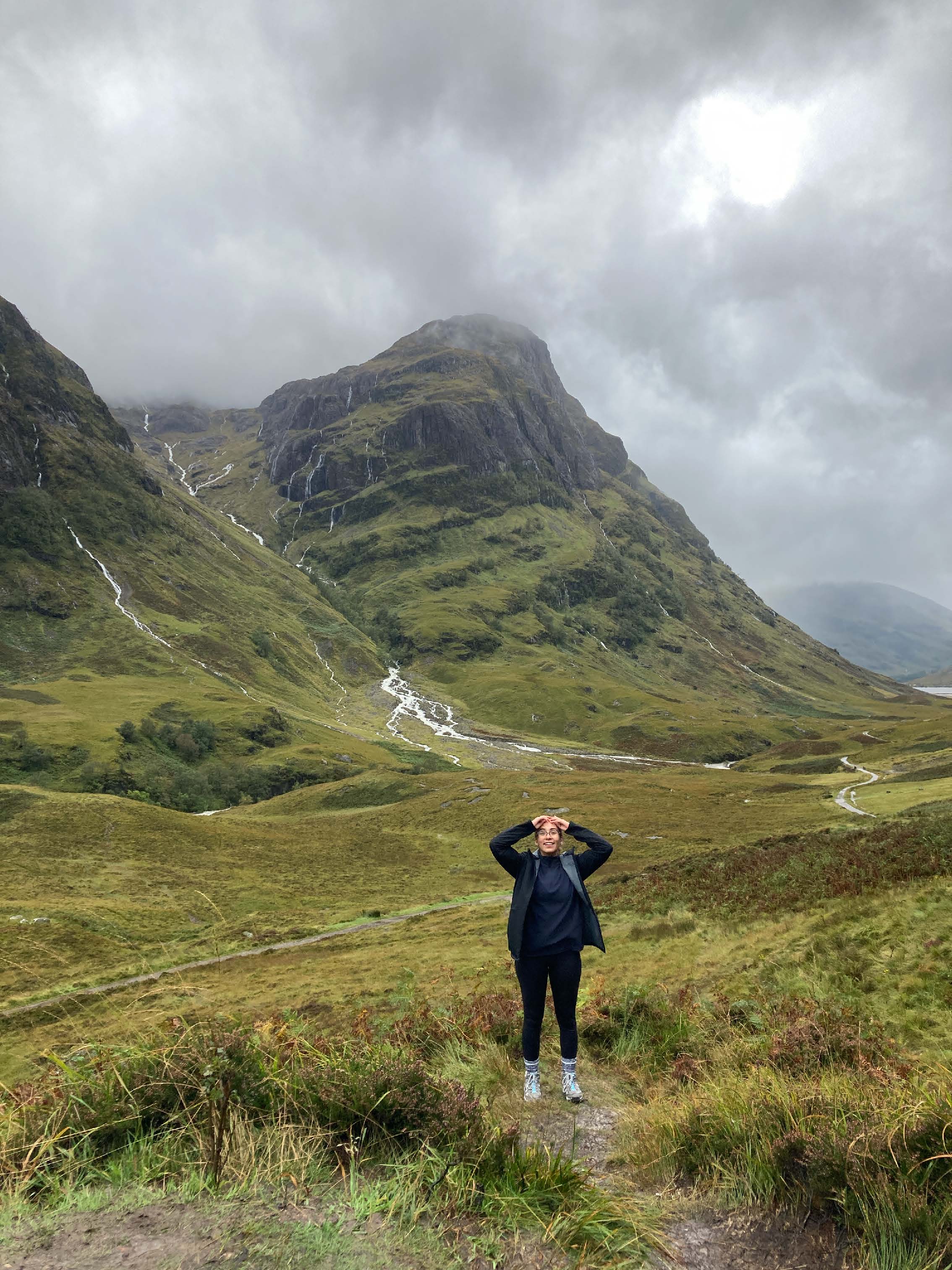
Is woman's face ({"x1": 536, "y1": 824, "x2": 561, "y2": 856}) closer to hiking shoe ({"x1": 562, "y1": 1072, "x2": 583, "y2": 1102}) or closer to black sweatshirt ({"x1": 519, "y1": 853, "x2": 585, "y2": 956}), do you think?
black sweatshirt ({"x1": 519, "y1": 853, "x2": 585, "y2": 956})

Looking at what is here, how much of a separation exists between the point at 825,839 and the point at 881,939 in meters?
17.1

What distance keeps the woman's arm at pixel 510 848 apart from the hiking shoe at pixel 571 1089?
2385mm

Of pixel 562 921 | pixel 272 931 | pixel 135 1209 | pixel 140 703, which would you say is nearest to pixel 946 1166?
pixel 562 921

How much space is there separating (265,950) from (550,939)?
2913 cm

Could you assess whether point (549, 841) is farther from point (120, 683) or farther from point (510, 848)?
point (120, 683)

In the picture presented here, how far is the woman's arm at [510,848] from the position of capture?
7.87 metres

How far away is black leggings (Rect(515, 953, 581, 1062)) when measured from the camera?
7469mm

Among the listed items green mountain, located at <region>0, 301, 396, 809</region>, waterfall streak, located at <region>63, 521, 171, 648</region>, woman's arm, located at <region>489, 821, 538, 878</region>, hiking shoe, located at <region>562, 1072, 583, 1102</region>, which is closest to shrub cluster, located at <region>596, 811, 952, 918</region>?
hiking shoe, located at <region>562, 1072, 583, 1102</region>

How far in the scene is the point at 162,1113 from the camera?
5043 mm

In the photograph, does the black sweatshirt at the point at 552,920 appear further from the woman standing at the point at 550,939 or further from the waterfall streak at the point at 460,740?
the waterfall streak at the point at 460,740

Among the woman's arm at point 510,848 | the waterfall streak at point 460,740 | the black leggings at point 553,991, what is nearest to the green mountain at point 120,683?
the waterfall streak at point 460,740

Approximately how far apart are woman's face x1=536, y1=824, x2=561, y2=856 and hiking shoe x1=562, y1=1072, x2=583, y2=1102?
2.64 m

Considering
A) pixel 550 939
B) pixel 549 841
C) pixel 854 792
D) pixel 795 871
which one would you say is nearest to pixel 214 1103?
pixel 550 939

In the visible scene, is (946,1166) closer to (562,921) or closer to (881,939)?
(562,921)
